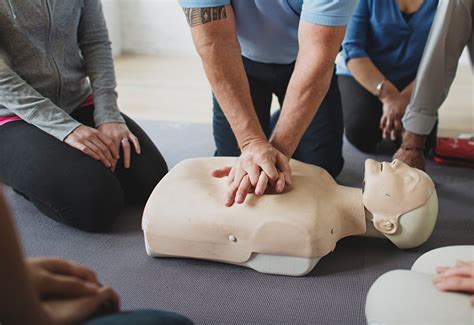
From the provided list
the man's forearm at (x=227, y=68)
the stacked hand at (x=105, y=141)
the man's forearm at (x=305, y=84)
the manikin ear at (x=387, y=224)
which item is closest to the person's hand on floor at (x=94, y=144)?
the stacked hand at (x=105, y=141)

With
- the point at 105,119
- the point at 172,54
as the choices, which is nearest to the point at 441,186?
the point at 105,119

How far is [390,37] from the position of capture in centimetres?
206

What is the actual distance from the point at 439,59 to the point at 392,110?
11.5 inches

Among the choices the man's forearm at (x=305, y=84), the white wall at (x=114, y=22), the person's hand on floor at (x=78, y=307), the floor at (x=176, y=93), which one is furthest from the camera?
the white wall at (x=114, y=22)

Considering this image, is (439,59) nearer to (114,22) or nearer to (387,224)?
(387,224)

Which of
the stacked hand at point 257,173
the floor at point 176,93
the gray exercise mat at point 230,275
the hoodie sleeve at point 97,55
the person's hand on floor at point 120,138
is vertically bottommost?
the floor at point 176,93

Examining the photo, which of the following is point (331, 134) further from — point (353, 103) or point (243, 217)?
point (243, 217)

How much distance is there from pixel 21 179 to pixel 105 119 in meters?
0.31

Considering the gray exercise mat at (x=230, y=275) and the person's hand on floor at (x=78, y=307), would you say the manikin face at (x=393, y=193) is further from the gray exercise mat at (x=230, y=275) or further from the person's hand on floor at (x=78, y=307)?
the person's hand on floor at (x=78, y=307)

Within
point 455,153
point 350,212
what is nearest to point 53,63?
point 350,212

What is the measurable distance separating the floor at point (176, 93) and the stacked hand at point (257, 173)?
1189 millimetres

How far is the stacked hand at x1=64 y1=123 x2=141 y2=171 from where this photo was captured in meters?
1.54

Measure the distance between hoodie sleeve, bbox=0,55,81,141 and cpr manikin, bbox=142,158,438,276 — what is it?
36 centimetres

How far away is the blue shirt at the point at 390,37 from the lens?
2.00 m
